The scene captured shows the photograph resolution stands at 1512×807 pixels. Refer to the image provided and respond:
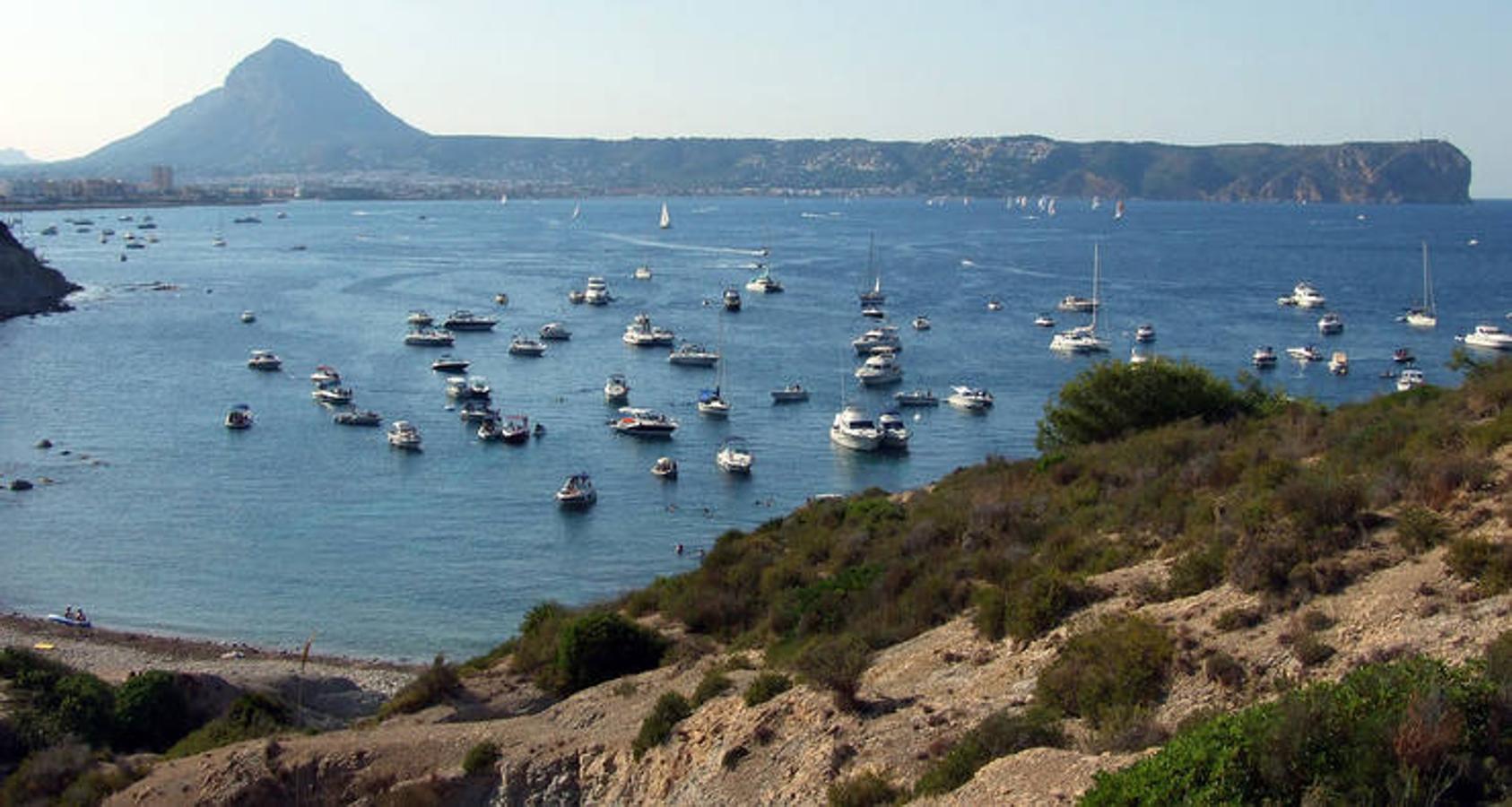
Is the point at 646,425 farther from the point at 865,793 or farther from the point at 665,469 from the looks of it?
the point at 865,793

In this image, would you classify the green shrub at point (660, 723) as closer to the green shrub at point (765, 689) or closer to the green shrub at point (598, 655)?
the green shrub at point (765, 689)

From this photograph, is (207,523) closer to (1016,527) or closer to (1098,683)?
(1016,527)

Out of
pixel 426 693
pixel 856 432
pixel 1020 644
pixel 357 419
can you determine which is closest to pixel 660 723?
pixel 1020 644

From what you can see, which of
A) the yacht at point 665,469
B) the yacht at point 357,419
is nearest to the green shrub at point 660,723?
the yacht at point 665,469

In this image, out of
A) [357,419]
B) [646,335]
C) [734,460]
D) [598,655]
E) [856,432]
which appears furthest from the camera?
[646,335]

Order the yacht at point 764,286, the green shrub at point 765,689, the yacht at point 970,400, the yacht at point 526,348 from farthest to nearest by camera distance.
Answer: the yacht at point 764,286, the yacht at point 526,348, the yacht at point 970,400, the green shrub at point 765,689

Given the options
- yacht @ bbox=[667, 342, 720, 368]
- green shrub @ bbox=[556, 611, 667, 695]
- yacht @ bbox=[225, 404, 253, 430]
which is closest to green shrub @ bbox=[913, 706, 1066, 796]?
green shrub @ bbox=[556, 611, 667, 695]
